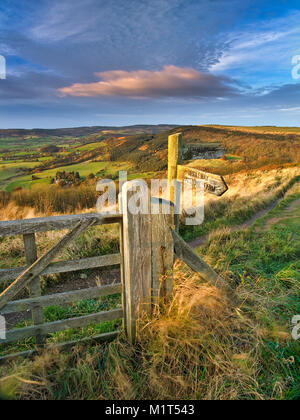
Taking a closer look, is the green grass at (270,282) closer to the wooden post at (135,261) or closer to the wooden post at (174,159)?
the wooden post at (135,261)

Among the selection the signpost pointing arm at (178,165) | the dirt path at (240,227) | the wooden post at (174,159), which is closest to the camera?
the signpost pointing arm at (178,165)

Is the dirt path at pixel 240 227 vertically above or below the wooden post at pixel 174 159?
below

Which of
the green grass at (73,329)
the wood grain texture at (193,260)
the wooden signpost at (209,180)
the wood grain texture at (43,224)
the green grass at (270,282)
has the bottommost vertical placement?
the green grass at (73,329)

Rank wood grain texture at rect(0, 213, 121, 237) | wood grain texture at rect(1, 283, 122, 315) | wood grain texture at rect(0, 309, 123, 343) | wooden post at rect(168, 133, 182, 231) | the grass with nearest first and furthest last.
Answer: wood grain texture at rect(0, 213, 121, 237) → wood grain texture at rect(1, 283, 122, 315) → wood grain texture at rect(0, 309, 123, 343) → wooden post at rect(168, 133, 182, 231) → the grass

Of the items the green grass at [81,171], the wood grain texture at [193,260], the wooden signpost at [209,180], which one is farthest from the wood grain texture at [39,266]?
the green grass at [81,171]

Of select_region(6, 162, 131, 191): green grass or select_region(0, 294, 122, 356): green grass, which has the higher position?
select_region(6, 162, 131, 191): green grass

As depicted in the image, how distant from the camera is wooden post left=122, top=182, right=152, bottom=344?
7.90 feet

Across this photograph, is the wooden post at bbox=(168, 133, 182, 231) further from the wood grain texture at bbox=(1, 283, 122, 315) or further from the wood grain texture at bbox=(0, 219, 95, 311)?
the wood grain texture at bbox=(1, 283, 122, 315)

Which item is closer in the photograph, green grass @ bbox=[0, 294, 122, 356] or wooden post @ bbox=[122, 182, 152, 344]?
wooden post @ bbox=[122, 182, 152, 344]

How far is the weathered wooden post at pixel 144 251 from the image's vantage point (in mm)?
2404

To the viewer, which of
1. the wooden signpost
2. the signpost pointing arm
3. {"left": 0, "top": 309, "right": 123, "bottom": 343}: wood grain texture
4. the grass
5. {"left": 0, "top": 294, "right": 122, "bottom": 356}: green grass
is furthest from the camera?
the grass

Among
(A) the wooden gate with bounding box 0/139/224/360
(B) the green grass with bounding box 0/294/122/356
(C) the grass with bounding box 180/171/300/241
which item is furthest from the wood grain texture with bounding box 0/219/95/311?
(C) the grass with bounding box 180/171/300/241

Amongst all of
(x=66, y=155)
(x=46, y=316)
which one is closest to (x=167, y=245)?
(x=46, y=316)

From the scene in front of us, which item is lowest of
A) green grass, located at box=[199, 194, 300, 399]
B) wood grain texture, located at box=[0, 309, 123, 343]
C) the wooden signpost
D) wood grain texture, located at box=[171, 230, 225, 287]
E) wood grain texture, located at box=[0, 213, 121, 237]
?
green grass, located at box=[199, 194, 300, 399]
